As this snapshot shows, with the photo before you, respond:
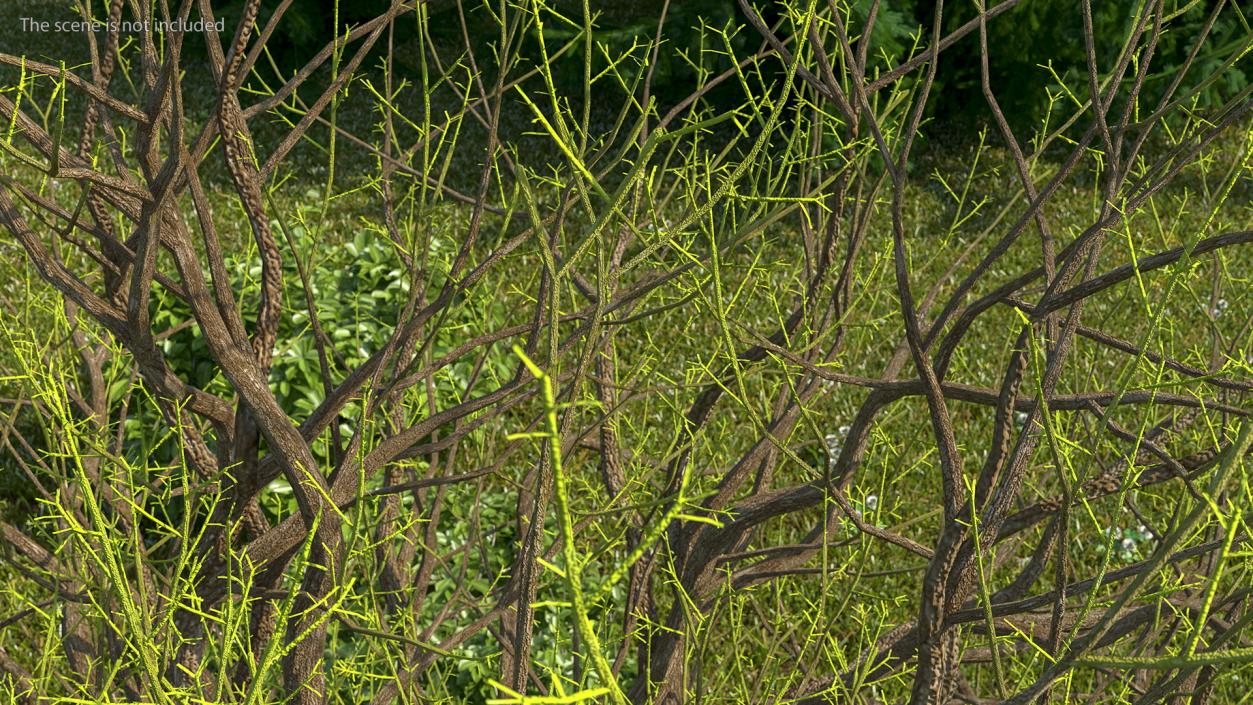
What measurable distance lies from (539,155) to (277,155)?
586 centimetres

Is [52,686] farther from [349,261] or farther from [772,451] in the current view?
[772,451]

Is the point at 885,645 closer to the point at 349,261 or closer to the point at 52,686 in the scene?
the point at 52,686

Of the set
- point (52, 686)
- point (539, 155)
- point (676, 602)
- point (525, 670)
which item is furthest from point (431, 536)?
point (539, 155)

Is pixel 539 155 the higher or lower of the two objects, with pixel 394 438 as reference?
lower

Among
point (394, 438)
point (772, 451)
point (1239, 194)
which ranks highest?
point (394, 438)

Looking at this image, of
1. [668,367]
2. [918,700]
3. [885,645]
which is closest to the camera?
[918,700]

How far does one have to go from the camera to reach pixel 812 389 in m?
1.96

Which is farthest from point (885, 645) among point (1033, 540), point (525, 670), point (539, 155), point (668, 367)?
point (539, 155)

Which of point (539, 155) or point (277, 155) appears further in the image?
point (539, 155)

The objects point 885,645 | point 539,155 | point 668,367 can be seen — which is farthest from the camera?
point 539,155

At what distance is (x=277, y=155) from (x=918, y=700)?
1.06 m

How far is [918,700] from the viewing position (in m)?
1.35

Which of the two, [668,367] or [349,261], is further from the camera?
[668,367]

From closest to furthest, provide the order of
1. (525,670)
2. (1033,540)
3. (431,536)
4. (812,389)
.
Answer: (525,670), (812,389), (431,536), (1033,540)
